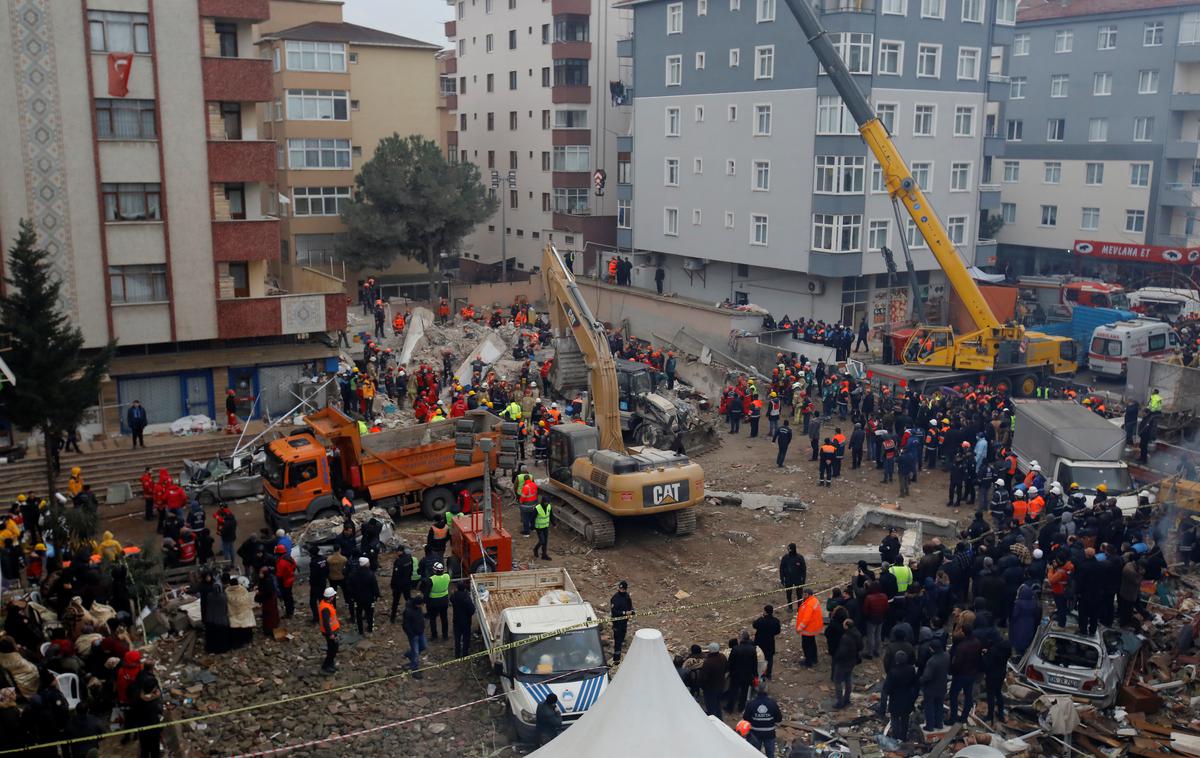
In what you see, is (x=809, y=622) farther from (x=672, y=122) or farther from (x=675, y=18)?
(x=675, y=18)

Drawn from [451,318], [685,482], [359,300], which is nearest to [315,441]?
[685,482]

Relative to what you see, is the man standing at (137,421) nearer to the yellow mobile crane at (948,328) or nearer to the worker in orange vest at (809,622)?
the worker in orange vest at (809,622)

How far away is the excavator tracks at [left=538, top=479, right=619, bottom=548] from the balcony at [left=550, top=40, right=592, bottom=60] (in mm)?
35996

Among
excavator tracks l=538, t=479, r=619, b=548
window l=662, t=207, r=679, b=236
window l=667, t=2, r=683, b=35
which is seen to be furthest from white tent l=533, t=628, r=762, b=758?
window l=667, t=2, r=683, b=35

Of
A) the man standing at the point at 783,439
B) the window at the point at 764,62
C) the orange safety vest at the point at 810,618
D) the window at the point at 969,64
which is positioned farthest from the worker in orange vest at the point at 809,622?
the window at the point at 969,64

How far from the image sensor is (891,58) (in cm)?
3803

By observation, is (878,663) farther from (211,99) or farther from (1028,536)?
(211,99)

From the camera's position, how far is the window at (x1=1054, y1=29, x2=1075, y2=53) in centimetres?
5450

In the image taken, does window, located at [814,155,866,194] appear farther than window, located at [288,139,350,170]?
No

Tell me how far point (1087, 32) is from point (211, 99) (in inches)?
1793

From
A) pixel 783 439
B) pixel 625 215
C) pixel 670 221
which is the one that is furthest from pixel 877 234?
pixel 783 439

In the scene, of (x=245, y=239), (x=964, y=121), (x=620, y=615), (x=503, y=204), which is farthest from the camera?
(x=503, y=204)

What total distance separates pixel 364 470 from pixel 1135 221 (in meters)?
44.9

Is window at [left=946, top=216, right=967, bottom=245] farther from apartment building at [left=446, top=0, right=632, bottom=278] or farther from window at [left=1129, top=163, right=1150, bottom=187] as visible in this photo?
apartment building at [left=446, top=0, right=632, bottom=278]
